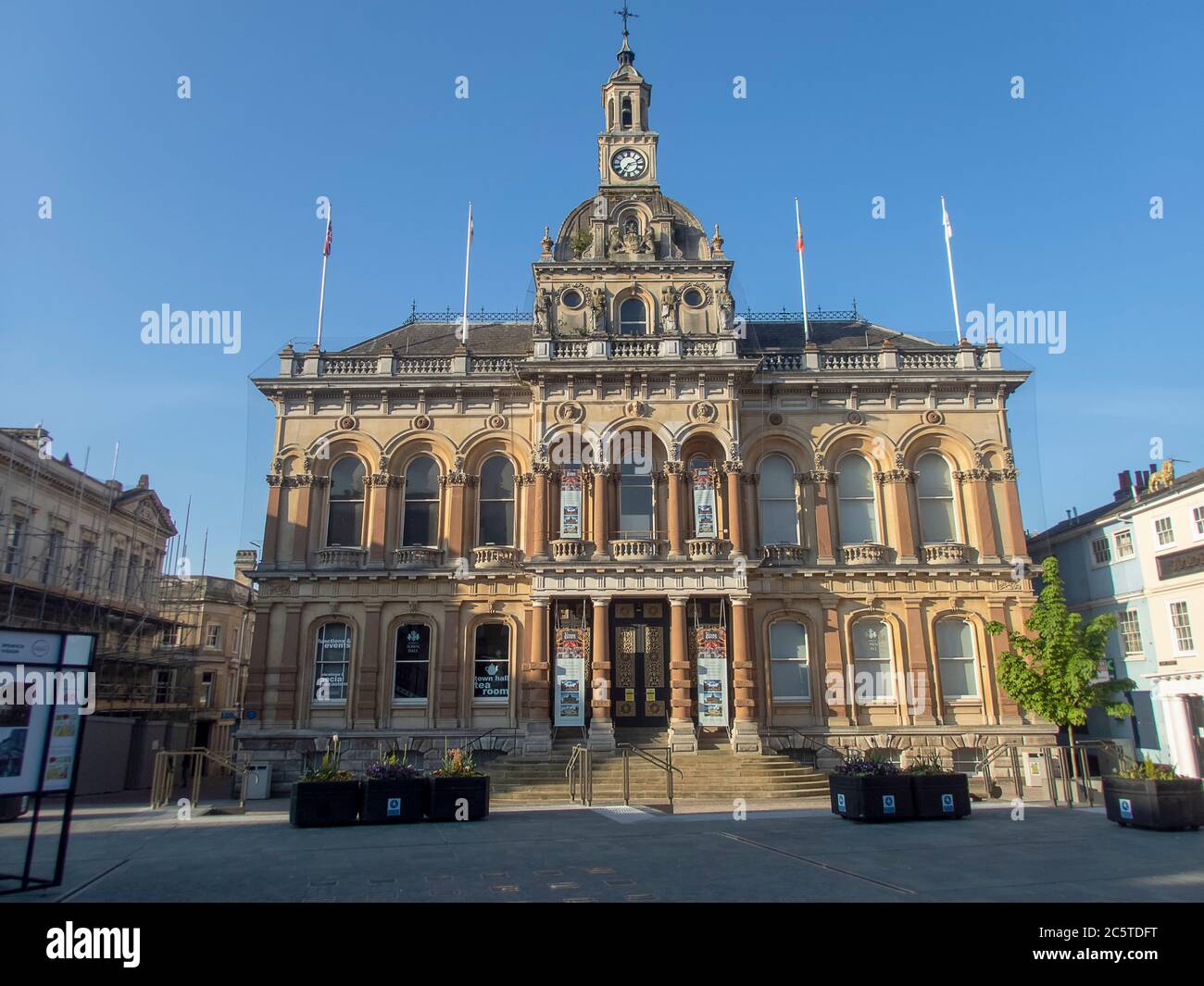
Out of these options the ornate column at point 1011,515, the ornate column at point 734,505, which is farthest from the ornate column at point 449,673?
the ornate column at point 1011,515

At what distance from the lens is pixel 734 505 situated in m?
26.7

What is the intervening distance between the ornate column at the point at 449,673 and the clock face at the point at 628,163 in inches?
657

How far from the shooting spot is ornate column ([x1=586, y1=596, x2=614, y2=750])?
24453mm

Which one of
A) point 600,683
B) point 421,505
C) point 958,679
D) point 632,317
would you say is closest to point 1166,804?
point 958,679

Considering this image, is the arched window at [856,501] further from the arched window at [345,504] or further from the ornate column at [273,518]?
the ornate column at [273,518]

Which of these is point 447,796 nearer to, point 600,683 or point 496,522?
point 600,683

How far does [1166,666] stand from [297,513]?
27977 mm

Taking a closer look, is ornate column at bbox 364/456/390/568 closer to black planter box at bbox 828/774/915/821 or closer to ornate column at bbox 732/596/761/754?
ornate column at bbox 732/596/761/754

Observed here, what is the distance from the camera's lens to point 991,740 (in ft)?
85.9

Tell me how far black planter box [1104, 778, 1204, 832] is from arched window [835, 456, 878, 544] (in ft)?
46.1

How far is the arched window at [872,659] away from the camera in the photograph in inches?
1065
